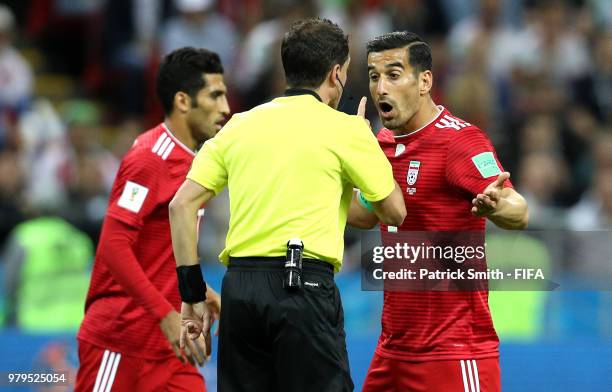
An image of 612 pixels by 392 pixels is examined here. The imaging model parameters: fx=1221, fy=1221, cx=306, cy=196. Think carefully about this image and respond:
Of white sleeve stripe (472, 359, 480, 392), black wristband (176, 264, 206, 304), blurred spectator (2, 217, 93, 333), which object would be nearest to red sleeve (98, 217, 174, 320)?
black wristband (176, 264, 206, 304)

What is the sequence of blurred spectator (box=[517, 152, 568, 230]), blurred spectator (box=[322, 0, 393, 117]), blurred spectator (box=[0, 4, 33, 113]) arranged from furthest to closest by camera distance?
1. blurred spectator (box=[0, 4, 33, 113])
2. blurred spectator (box=[322, 0, 393, 117])
3. blurred spectator (box=[517, 152, 568, 230])

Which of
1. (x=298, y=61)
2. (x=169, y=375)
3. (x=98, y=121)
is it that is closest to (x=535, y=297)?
(x=169, y=375)

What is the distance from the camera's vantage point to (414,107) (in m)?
5.79

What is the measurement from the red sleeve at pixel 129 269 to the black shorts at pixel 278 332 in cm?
95

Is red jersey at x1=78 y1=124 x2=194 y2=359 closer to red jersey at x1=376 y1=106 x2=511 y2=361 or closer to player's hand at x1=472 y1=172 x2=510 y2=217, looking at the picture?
red jersey at x1=376 y1=106 x2=511 y2=361

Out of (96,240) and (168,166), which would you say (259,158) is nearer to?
(168,166)

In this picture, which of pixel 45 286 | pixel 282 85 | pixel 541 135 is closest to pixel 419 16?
pixel 282 85

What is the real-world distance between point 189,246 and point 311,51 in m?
0.99

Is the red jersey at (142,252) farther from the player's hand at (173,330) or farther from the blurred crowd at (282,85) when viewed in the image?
the blurred crowd at (282,85)

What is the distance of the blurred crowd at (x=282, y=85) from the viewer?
10.2m

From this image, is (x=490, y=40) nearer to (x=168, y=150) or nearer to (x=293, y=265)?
(x=168, y=150)

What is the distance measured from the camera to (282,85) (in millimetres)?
11352

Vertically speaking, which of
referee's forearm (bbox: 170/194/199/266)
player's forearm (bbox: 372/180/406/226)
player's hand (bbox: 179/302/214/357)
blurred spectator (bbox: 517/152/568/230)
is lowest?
player's hand (bbox: 179/302/214/357)

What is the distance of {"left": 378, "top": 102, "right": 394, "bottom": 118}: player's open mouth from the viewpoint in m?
5.76
